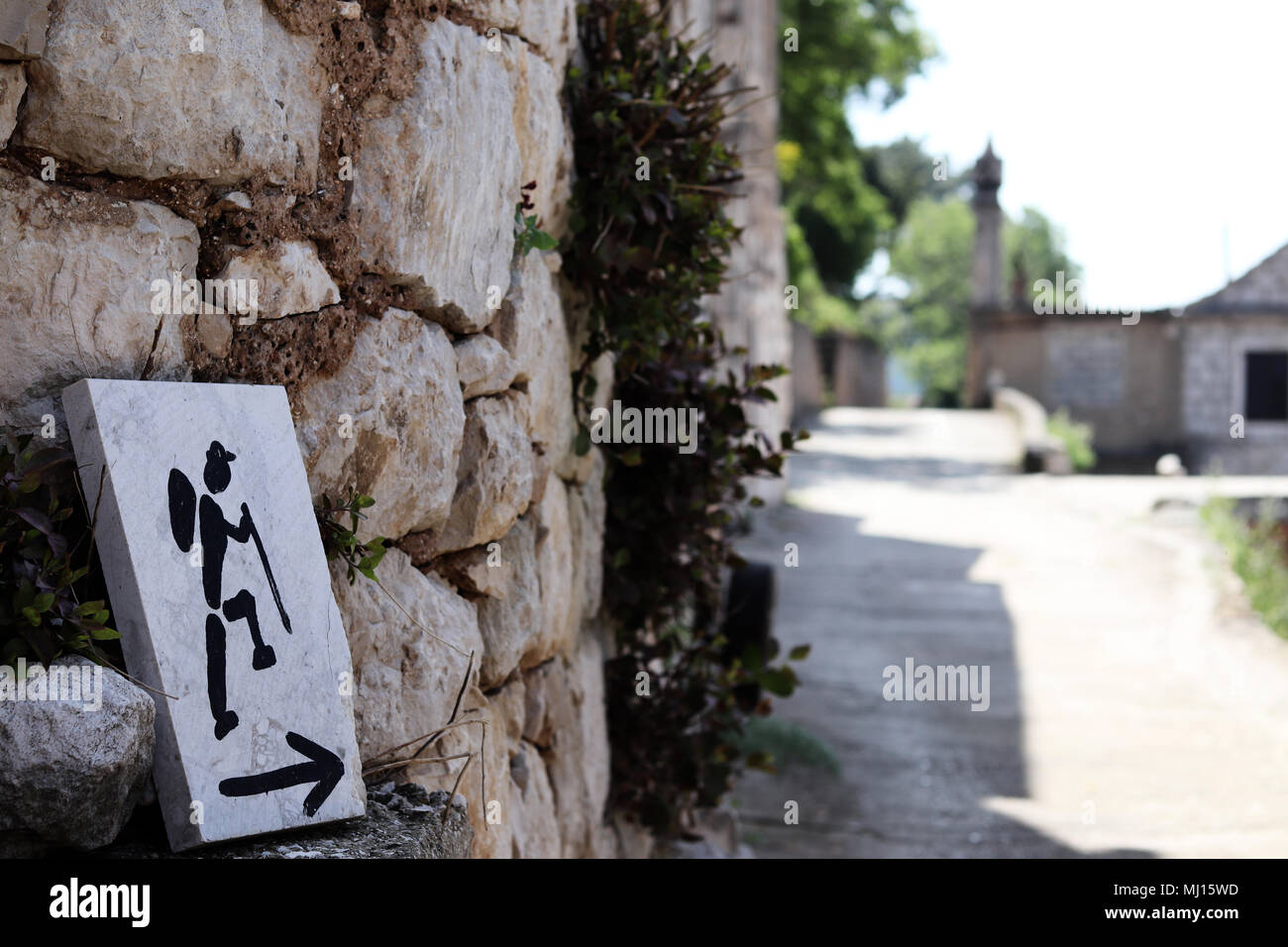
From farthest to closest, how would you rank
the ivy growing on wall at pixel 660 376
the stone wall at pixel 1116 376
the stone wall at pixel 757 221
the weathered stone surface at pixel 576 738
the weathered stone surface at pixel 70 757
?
the stone wall at pixel 1116 376 → the stone wall at pixel 757 221 → the ivy growing on wall at pixel 660 376 → the weathered stone surface at pixel 576 738 → the weathered stone surface at pixel 70 757

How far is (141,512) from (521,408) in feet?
3.39

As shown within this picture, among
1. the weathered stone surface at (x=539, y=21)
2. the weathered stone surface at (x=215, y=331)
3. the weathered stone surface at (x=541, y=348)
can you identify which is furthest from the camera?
the weathered stone surface at (x=541, y=348)

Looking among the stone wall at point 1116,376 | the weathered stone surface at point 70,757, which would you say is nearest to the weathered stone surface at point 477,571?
the weathered stone surface at point 70,757

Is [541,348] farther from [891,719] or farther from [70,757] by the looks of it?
[891,719]

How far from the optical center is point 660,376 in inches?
127

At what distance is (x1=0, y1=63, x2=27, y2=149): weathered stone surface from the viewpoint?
4.78ft

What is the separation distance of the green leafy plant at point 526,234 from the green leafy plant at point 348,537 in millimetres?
783

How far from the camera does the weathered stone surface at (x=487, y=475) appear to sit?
7.38 ft

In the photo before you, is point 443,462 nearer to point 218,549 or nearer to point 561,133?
point 218,549

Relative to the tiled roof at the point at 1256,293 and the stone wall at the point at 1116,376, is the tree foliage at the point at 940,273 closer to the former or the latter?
the stone wall at the point at 1116,376

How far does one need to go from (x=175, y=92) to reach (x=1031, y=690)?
5.48 metres

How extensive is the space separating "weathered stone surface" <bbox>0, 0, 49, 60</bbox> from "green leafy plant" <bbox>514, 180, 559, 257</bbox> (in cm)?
108

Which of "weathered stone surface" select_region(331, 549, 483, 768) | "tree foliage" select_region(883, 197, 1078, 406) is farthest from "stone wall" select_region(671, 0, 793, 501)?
"tree foliage" select_region(883, 197, 1078, 406)
